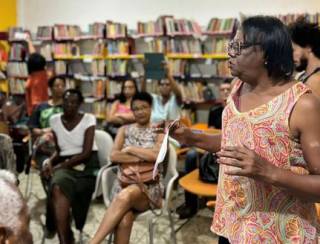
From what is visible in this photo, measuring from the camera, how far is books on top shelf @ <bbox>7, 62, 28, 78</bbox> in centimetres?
756

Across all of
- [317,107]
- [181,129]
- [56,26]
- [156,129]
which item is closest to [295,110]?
[317,107]

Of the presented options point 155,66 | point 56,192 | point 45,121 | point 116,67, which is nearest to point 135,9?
point 116,67

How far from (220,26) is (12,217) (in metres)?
5.24

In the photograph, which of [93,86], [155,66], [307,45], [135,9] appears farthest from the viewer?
[93,86]

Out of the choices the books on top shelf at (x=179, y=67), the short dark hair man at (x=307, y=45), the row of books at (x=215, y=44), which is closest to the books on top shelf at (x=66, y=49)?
the books on top shelf at (x=179, y=67)

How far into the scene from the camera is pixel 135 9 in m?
6.73

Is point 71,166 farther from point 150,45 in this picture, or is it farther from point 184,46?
point 150,45

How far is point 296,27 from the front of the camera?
8.33 ft

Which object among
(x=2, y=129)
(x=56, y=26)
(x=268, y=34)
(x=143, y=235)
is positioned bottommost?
(x=143, y=235)

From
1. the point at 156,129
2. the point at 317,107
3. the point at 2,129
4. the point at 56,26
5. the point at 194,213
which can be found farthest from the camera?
the point at 56,26

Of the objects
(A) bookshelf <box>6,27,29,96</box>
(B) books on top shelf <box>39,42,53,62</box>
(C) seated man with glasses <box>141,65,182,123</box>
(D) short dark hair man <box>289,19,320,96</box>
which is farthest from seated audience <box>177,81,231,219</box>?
(A) bookshelf <box>6,27,29,96</box>

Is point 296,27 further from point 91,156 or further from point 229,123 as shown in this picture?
point 91,156

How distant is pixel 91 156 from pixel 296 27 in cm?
196

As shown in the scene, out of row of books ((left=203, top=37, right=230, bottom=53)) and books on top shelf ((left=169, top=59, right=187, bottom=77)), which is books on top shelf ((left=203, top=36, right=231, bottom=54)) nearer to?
row of books ((left=203, top=37, right=230, bottom=53))
